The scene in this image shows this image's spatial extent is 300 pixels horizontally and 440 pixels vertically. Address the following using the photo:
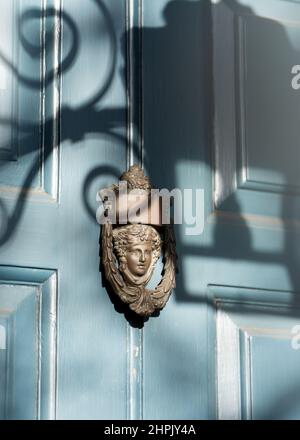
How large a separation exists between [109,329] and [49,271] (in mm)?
137

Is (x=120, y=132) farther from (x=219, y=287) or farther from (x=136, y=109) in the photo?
(x=219, y=287)

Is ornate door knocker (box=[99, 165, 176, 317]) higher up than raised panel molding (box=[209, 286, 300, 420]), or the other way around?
ornate door knocker (box=[99, 165, 176, 317])

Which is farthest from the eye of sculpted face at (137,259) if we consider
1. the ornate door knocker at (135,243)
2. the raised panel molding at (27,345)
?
the raised panel molding at (27,345)

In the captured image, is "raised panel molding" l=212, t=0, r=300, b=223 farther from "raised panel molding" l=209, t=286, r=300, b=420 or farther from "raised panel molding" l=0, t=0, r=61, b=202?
"raised panel molding" l=0, t=0, r=61, b=202

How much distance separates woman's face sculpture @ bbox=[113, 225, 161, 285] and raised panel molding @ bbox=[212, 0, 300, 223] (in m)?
0.18

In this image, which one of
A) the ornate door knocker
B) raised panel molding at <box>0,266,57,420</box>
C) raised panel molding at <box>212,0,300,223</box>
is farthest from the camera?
raised panel molding at <box>212,0,300,223</box>

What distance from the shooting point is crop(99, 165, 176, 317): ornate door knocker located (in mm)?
2234

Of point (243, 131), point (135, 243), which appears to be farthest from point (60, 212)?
point (243, 131)

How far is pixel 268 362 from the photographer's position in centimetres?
238

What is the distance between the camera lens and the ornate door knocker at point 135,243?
2234 millimetres

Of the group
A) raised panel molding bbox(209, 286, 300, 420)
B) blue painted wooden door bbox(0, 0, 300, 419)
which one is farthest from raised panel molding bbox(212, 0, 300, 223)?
raised panel molding bbox(209, 286, 300, 420)

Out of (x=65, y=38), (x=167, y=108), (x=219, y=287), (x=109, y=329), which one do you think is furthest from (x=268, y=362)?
(x=65, y=38)

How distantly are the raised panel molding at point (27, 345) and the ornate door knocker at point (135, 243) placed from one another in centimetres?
13

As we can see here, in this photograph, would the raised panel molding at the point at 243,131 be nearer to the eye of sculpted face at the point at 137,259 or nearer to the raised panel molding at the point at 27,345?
the eye of sculpted face at the point at 137,259
